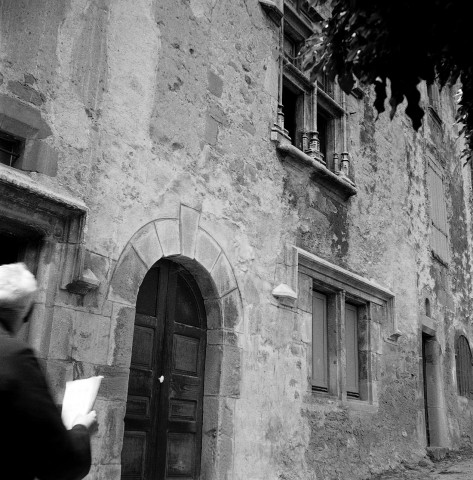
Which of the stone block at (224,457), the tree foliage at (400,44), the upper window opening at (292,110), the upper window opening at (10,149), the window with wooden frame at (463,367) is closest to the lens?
the tree foliage at (400,44)

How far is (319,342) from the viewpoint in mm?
7023

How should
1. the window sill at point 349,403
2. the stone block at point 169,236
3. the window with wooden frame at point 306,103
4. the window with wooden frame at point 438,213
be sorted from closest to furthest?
the stone block at point 169,236 < the window sill at point 349,403 < the window with wooden frame at point 306,103 < the window with wooden frame at point 438,213

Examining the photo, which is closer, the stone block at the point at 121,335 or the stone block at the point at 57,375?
the stone block at the point at 57,375

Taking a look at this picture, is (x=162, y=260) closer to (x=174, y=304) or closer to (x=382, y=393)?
(x=174, y=304)

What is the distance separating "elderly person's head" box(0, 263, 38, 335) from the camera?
1.74 m

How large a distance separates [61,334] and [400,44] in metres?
2.72

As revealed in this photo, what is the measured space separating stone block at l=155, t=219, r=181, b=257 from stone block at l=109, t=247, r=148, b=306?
0.30m

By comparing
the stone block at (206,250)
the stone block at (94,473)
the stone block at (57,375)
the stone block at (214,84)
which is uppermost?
Answer: the stone block at (214,84)

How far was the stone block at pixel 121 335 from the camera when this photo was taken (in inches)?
179

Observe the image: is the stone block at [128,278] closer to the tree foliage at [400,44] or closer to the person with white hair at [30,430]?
the tree foliage at [400,44]

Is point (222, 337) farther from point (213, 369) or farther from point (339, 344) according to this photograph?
point (339, 344)

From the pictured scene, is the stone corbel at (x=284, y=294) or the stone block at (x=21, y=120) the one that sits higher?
the stone block at (x=21, y=120)

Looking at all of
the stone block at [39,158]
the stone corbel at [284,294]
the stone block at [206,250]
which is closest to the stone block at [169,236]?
the stone block at [206,250]

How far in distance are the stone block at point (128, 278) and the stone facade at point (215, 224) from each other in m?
0.01
